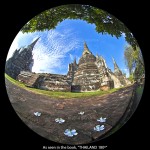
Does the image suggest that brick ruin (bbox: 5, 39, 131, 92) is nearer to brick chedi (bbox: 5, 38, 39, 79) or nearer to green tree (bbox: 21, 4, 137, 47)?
brick chedi (bbox: 5, 38, 39, 79)

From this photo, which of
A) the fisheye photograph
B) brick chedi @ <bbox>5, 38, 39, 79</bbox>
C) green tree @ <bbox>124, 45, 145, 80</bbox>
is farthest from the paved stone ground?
brick chedi @ <bbox>5, 38, 39, 79</bbox>

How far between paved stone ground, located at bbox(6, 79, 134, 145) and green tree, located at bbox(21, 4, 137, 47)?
1597 millimetres

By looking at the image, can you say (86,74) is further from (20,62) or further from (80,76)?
(20,62)

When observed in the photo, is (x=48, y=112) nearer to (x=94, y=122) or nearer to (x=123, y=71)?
(x=94, y=122)

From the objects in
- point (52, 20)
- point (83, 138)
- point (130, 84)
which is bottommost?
point (83, 138)

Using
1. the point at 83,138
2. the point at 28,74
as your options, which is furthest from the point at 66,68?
the point at 83,138

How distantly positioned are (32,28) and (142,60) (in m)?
3.13

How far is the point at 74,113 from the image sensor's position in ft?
41.5

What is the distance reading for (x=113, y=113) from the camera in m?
12.7

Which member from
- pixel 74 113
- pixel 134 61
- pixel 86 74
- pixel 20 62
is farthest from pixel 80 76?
pixel 20 62

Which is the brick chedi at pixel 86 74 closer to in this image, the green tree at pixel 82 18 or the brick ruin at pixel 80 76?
the brick ruin at pixel 80 76

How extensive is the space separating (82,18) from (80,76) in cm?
157

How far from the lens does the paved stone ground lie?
1266 centimetres

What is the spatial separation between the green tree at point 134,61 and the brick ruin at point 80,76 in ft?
1.10
